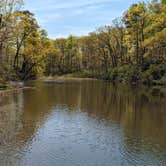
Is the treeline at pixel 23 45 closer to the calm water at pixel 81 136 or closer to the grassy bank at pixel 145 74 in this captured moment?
the grassy bank at pixel 145 74

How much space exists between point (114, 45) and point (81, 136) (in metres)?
65.7

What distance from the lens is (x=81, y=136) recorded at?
49.8 feet

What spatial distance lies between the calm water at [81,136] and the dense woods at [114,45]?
19453 millimetres

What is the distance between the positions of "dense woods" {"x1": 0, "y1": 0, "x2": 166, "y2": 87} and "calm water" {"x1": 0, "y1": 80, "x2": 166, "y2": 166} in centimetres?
1945

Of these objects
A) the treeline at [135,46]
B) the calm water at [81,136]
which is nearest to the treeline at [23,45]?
the treeline at [135,46]

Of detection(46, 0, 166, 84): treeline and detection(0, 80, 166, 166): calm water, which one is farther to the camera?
detection(46, 0, 166, 84): treeline

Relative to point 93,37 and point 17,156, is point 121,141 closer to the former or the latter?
point 17,156

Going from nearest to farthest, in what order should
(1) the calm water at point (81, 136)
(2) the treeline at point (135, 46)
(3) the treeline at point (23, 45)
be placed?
(1) the calm water at point (81, 136)
(3) the treeline at point (23, 45)
(2) the treeline at point (135, 46)

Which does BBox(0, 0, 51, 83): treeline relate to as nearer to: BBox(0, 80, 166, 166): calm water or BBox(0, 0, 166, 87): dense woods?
BBox(0, 0, 166, 87): dense woods

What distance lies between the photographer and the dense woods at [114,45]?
45531mm

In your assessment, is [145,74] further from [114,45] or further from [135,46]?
[114,45]

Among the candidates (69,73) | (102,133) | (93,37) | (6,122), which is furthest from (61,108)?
(69,73)

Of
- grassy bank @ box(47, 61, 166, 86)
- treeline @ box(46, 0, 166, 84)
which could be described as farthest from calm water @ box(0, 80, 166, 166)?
treeline @ box(46, 0, 166, 84)

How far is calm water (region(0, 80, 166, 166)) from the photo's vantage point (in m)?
11.5
